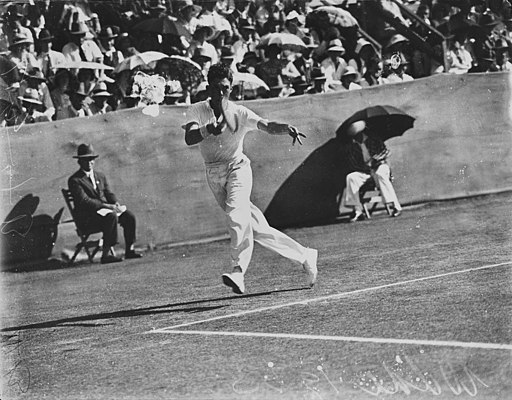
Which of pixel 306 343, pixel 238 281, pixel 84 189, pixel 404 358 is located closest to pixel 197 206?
pixel 84 189

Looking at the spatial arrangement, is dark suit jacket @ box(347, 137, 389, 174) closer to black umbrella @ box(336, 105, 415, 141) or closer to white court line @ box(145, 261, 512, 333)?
black umbrella @ box(336, 105, 415, 141)

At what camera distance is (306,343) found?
7.01 meters

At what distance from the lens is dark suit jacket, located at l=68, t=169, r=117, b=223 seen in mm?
12219

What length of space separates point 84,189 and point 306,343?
5.88 m

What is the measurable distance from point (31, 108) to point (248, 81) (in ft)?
8.50

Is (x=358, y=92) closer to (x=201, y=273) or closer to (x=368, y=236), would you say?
(x=368, y=236)

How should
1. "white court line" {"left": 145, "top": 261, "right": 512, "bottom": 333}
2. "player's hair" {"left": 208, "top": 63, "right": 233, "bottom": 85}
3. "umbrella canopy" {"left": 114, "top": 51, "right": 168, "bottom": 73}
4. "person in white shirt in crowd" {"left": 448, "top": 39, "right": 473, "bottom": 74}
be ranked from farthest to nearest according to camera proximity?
"person in white shirt in crowd" {"left": 448, "top": 39, "right": 473, "bottom": 74}
"umbrella canopy" {"left": 114, "top": 51, "right": 168, "bottom": 73}
"player's hair" {"left": 208, "top": 63, "right": 233, "bottom": 85}
"white court line" {"left": 145, "top": 261, "right": 512, "bottom": 333}

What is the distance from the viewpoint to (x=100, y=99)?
12.5 metres

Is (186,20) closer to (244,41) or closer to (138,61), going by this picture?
(244,41)

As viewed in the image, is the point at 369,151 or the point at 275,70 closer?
the point at 369,151

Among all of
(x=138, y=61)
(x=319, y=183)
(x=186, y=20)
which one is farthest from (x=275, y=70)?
(x=138, y=61)

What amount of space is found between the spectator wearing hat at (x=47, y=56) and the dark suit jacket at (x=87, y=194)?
4.21 feet
